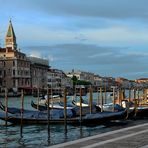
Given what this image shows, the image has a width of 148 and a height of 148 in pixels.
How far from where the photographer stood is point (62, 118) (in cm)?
1998

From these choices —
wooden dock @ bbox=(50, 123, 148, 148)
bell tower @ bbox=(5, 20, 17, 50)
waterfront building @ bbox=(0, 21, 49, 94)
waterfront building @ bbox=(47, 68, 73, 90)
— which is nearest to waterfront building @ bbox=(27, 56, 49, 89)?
waterfront building @ bbox=(0, 21, 49, 94)

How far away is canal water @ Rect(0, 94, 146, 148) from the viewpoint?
1402cm

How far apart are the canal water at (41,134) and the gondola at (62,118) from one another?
38 cm

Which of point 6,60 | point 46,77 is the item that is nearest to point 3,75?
point 6,60

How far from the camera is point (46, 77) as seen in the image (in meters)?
122

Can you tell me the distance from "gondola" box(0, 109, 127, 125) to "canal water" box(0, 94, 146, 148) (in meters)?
0.38

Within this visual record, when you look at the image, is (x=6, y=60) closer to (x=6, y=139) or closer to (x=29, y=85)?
(x=29, y=85)

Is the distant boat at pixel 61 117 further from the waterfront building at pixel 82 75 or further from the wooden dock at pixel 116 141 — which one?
the waterfront building at pixel 82 75

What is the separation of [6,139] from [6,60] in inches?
3386

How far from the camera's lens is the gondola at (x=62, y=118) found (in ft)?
63.9

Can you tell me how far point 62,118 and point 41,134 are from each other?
A: 333cm

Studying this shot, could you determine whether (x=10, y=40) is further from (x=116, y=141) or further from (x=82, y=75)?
(x=116, y=141)

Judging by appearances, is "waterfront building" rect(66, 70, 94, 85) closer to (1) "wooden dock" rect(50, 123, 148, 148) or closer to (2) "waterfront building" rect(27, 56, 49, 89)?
(2) "waterfront building" rect(27, 56, 49, 89)

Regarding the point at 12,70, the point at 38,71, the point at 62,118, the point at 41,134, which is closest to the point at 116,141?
the point at 41,134
